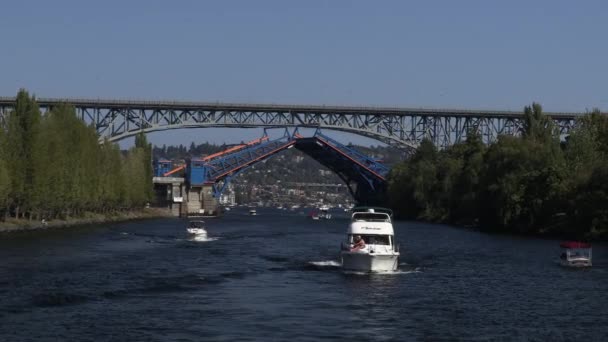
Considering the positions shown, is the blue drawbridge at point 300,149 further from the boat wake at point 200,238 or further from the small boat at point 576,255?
the small boat at point 576,255

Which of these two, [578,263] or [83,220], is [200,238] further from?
[578,263]

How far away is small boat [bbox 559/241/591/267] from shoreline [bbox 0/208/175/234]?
49.2 meters

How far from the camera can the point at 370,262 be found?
57125 millimetres

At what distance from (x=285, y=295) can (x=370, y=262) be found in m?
10.7

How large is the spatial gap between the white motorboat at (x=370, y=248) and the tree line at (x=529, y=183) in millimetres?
32848

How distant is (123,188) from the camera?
143 m

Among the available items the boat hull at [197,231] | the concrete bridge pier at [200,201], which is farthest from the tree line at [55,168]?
the concrete bridge pier at [200,201]

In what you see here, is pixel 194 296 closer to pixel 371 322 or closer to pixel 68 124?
pixel 371 322

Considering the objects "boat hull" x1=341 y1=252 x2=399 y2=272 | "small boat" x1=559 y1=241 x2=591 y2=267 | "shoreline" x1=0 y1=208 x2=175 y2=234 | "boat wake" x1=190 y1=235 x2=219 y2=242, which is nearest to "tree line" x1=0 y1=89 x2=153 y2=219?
"shoreline" x1=0 y1=208 x2=175 y2=234

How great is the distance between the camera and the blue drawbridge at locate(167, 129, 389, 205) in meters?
171

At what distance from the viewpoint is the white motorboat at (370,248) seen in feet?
188

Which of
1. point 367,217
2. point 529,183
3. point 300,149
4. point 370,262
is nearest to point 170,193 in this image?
point 300,149

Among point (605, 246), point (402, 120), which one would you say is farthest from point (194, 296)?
point (402, 120)

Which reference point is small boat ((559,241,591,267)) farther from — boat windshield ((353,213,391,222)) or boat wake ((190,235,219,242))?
boat wake ((190,235,219,242))
